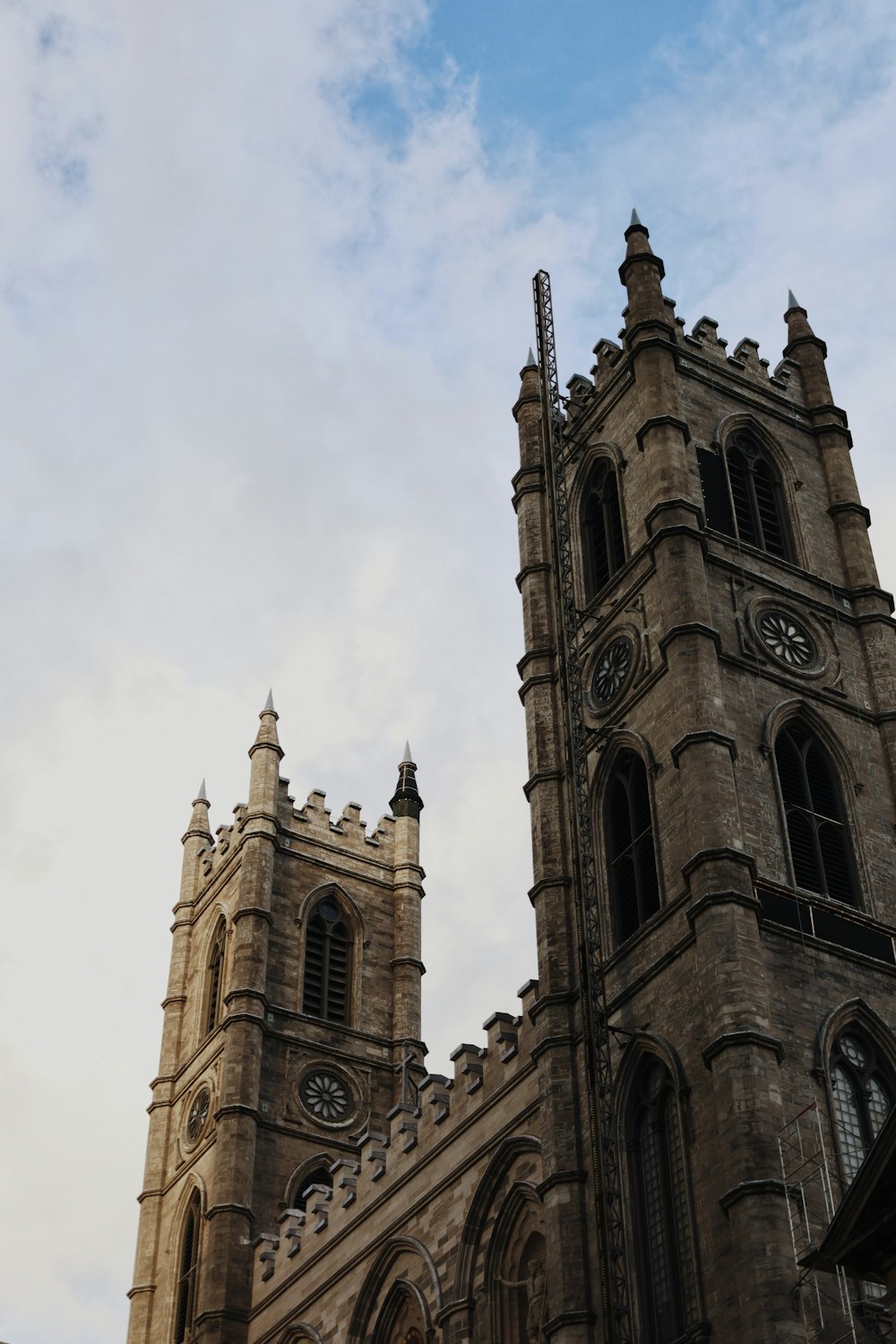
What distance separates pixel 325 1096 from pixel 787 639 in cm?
1946

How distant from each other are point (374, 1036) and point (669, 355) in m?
20.8

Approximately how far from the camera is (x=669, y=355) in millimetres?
40062

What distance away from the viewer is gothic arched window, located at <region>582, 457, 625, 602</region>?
39000 mm

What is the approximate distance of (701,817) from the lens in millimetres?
30953

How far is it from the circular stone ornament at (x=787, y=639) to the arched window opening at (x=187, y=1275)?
835 inches

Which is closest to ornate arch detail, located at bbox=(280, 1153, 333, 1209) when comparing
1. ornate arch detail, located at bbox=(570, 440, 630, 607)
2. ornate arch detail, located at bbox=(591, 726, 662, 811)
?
ornate arch detail, located at bbox=(591, 726, 662, 811)

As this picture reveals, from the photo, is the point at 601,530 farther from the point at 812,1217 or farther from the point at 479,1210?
the point at 812,1217

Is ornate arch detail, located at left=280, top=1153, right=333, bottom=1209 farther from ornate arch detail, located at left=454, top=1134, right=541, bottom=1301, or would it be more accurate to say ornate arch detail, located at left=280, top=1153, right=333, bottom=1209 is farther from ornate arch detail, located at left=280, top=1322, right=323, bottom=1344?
ornate arch detail, located at left=454, top=1134, right=541, bottom=1301

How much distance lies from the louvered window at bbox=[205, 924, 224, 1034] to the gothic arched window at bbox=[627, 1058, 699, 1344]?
908 inches

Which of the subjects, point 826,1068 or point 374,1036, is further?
point 374,1036

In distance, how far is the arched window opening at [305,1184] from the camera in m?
45.6

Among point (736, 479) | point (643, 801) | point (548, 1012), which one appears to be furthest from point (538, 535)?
point (548, 1012)

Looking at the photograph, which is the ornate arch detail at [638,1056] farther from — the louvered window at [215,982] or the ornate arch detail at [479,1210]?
the louvered window at [215,982]

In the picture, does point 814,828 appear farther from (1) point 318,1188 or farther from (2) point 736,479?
(1) point 318,1188
